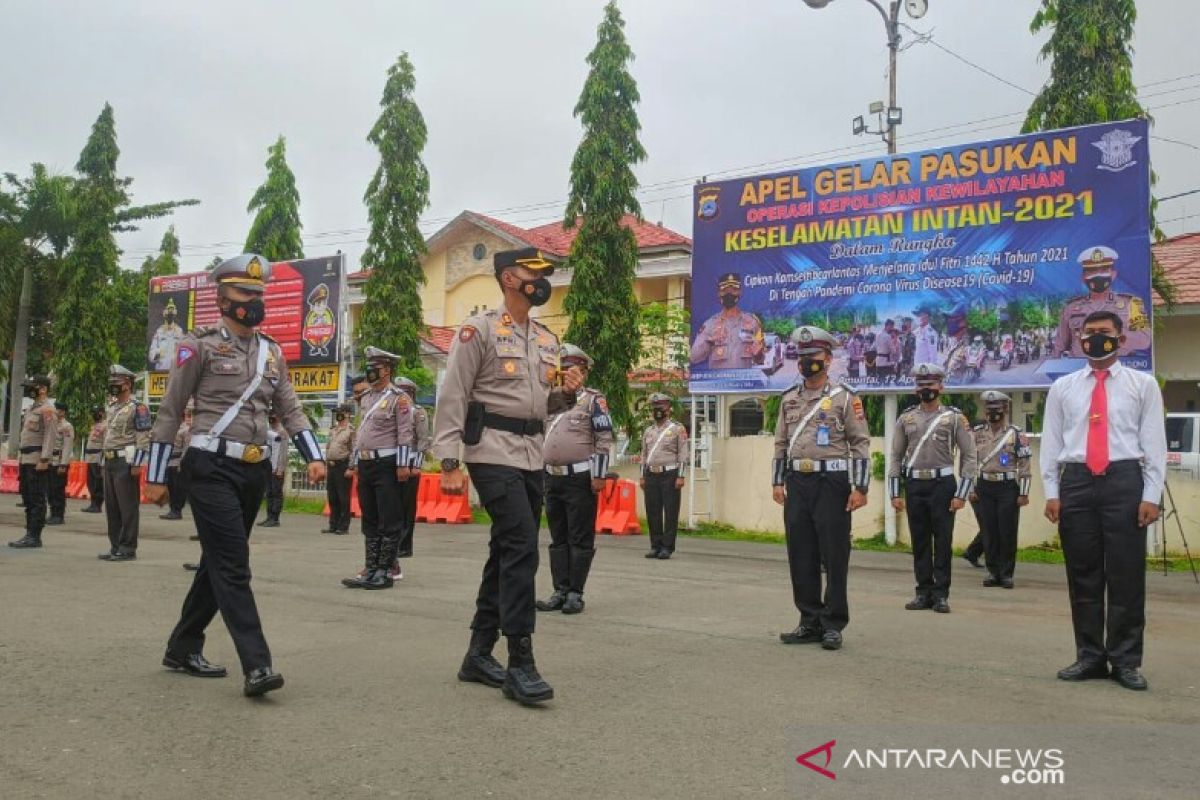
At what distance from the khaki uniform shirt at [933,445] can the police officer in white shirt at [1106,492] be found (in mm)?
2803

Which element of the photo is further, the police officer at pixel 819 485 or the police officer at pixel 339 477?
the police officer at pixel 339 477

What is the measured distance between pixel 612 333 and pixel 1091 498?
15.0 metres

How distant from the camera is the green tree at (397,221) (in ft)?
82.3

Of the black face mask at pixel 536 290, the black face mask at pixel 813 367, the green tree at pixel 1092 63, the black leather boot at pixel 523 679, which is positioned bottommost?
the black leather boot at pixel 523 679

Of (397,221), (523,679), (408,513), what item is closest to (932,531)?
(523,679)

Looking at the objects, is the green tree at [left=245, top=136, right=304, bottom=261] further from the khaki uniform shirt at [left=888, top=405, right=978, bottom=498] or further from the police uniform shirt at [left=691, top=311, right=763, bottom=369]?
the khaki uniform shirt at [left=888, top=405, right=978, bottom=498]

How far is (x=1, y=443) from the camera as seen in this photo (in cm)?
3222

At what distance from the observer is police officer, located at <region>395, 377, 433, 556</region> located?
991cm

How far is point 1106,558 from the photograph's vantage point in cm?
607

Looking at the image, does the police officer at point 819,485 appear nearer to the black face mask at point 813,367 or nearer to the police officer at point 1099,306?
the black face mask at point 813,367

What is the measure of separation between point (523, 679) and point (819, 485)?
2850 mm

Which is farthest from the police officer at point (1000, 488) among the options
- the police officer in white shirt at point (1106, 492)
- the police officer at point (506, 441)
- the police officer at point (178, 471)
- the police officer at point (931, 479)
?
the police officer at point (178, 471)

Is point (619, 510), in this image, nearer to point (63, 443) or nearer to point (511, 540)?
point (63, 443)

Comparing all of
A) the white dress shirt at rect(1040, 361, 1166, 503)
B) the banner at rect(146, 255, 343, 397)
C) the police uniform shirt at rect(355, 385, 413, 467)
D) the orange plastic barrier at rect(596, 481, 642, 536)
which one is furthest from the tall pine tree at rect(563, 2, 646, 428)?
the white dress shirt at rect(1040, 361, 1166, 503)
